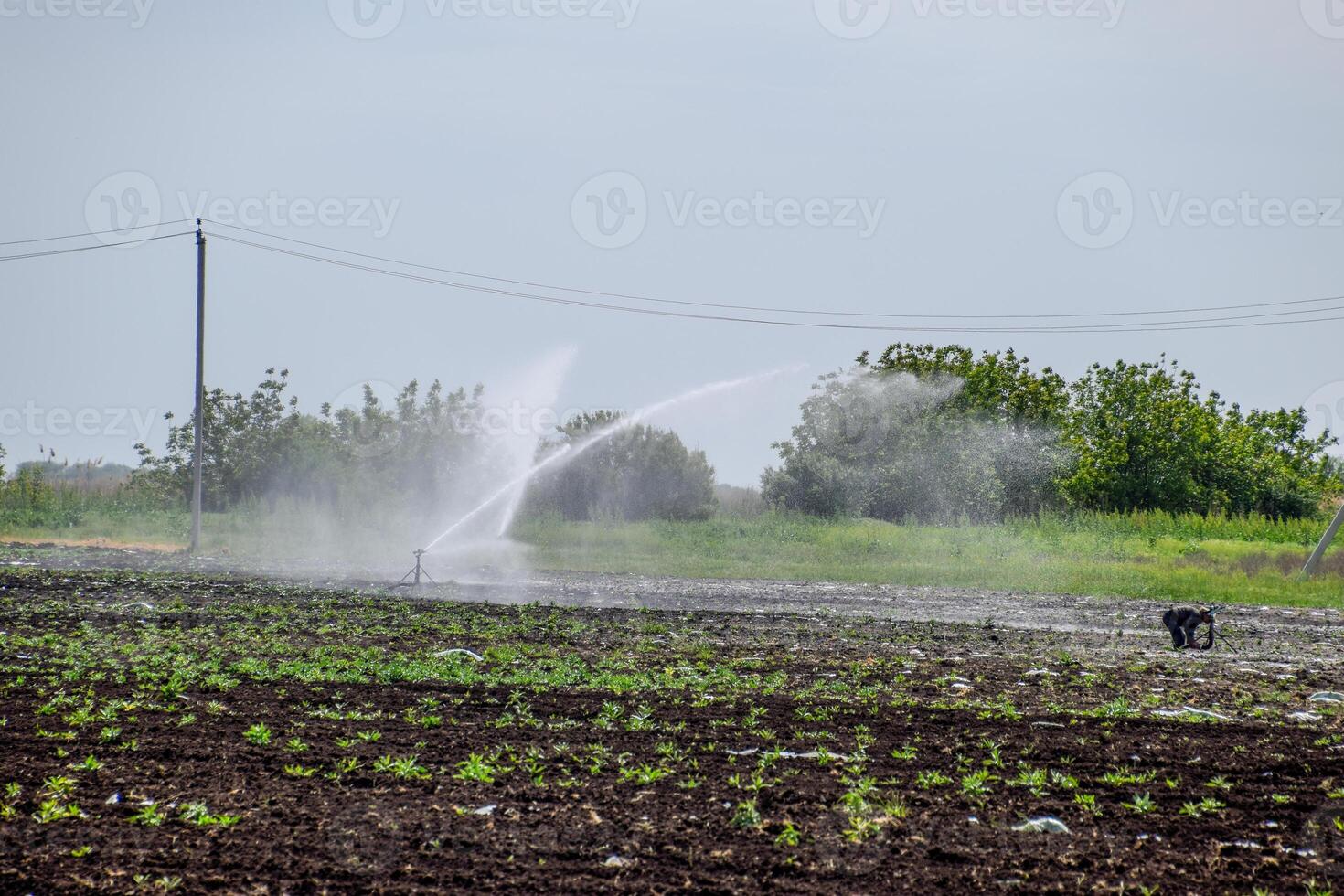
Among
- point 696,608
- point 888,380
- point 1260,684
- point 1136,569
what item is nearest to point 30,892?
point 1260,684

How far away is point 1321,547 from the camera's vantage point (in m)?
28.6

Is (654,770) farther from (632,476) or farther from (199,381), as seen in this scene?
(632,476)

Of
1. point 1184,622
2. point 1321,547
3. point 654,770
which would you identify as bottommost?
point 654,770

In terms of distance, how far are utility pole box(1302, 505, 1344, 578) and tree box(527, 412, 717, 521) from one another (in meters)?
25.7

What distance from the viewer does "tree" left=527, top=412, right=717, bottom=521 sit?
4950cm

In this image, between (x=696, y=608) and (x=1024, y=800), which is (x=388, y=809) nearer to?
(x=1024, y=800)

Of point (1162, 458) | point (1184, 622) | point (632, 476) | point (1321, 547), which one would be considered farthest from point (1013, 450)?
point (1184, 622)

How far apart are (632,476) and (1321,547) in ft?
97.2

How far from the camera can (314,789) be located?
7.62 meters

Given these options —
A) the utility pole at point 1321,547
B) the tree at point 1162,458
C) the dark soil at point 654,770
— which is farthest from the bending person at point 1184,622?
the tree at point 1162,458

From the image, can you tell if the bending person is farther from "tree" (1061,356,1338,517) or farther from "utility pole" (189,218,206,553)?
"tree" (1061,356,1338,517)

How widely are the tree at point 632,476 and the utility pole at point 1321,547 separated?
25.7 metres

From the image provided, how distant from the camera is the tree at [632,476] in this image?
49500 millimetres

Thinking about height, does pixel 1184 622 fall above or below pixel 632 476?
below
